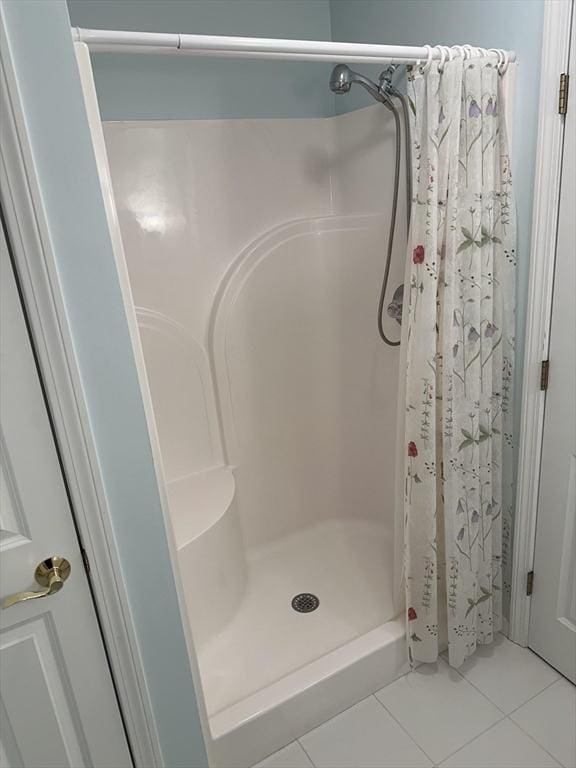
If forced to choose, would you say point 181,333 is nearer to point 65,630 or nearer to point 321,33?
point 65,630

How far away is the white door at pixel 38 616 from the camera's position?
926 mm

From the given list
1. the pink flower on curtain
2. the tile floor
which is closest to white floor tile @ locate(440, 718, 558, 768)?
the tile floor

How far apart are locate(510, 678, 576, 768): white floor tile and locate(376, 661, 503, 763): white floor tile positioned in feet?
0.28

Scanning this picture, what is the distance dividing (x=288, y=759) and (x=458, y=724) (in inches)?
20.3

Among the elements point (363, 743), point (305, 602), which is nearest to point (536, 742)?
point (363, 743)

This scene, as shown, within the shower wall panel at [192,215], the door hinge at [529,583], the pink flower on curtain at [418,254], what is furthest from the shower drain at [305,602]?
the pink flower on curtain at [418,254]

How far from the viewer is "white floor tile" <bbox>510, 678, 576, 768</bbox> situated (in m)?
1.54

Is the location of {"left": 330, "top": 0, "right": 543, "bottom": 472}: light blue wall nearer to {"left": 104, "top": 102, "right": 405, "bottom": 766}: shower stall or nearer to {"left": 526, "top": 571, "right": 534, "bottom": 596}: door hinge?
{"left": 104, "top": 102, "right": 405, "bottom": 766}: shower stall

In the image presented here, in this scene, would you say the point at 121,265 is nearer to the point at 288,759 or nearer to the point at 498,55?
the point at 498,55

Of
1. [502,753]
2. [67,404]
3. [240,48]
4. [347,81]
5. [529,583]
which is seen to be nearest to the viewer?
[67,404]

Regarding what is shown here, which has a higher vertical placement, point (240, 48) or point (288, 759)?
point (240, 48)

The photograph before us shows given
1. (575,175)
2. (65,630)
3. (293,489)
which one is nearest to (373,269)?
(575,175)

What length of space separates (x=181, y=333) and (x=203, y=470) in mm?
532

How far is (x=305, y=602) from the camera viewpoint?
203 cm
